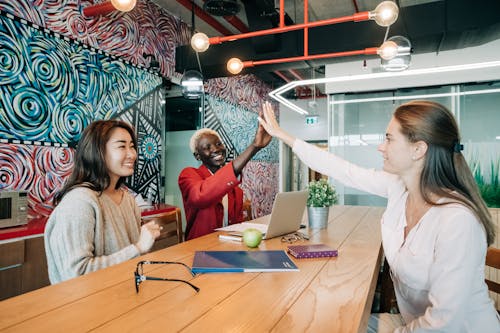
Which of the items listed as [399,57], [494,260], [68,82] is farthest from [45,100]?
[494,260]

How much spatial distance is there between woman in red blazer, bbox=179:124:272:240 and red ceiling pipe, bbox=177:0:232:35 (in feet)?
7.71

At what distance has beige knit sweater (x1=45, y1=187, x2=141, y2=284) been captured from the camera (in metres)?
1.45

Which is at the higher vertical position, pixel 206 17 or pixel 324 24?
pixel 206 17

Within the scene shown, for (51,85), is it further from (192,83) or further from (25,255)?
(25,255)

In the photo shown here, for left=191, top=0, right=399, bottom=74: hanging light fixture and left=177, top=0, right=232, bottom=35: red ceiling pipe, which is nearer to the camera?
left=191, top=0, right=399, bottom=74: hanging light fixture

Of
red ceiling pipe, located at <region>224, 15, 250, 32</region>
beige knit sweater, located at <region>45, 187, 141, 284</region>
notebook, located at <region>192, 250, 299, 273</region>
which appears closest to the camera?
notebook, located at <region>192, 250, 299, 273</region>

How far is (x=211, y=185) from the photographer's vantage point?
2328 mm

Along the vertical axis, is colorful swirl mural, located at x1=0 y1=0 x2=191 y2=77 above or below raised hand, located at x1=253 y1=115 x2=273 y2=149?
above

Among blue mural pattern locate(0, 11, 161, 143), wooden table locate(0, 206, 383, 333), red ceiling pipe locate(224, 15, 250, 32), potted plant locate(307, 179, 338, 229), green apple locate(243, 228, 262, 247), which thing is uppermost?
red ceiling pipe locate(224, 15, 250, 32)

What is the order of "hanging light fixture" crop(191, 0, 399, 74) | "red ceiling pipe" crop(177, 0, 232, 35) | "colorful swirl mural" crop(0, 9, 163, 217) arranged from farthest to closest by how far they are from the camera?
"red ceiling pipe" crop(177, 0, 232, 35), "colorful swirl mural" crop(0, 9, 163, 217), "hanging light fixture" crop(191, 0, 399, 74)

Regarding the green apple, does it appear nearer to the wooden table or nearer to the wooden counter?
the wooden table

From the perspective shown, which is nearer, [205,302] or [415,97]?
[205,302]

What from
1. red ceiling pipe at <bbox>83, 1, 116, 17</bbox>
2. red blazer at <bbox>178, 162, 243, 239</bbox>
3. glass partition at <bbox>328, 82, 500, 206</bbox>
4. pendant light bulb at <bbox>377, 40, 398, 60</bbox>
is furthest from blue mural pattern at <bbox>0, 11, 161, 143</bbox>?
glass partition at <bbox>328, 82, 500, 206</bbox>

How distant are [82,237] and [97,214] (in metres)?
0.15
